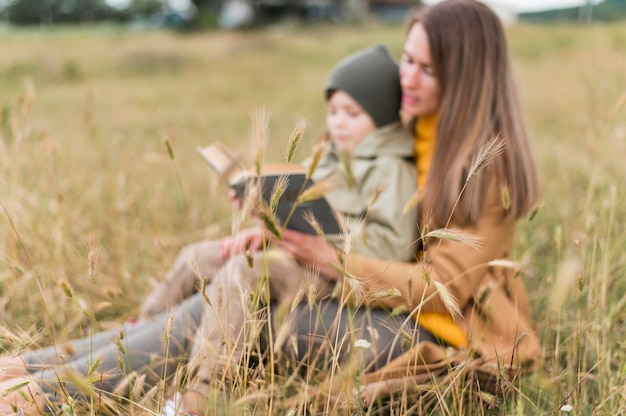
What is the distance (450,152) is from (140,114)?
7080 mm

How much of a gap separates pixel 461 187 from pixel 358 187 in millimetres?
424

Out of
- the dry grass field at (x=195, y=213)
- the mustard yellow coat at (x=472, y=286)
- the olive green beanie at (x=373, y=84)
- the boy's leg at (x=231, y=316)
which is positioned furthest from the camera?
the olive green beanie at (x=373, y=84)

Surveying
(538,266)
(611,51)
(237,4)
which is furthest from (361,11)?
(538,266)

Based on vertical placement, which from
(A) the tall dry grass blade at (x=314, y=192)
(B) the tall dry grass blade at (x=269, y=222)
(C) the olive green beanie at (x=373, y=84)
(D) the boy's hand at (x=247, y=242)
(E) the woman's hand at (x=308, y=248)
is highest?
(C) the olive green beanie at (x=373, y=84)

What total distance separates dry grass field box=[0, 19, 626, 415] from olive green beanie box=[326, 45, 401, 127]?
1.84ft

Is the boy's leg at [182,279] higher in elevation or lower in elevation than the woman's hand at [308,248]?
lower

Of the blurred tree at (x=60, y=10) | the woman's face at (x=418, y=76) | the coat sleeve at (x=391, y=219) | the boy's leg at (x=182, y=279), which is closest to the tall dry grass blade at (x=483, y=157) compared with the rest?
the coat sleeve at (x=391, y=219)

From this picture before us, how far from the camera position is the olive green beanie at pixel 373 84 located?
247 centimetres

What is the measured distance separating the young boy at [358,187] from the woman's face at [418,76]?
0.53 feet

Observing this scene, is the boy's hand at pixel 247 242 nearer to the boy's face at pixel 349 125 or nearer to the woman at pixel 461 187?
the woman at pixel 461 187

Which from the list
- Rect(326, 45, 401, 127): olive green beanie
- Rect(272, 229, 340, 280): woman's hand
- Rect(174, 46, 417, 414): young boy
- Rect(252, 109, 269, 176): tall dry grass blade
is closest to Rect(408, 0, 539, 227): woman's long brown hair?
Rect(174, 46, 417, 414): young boy

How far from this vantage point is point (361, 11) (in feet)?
138

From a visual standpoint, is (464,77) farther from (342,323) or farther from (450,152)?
(342,323)

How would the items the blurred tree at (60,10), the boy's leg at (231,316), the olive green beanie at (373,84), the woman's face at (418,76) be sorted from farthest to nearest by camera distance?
the blurred tree at (60,10)
the olive green beanie at (373,84)
the woman's face at (418,76)
the boy's leg at (231,316)
